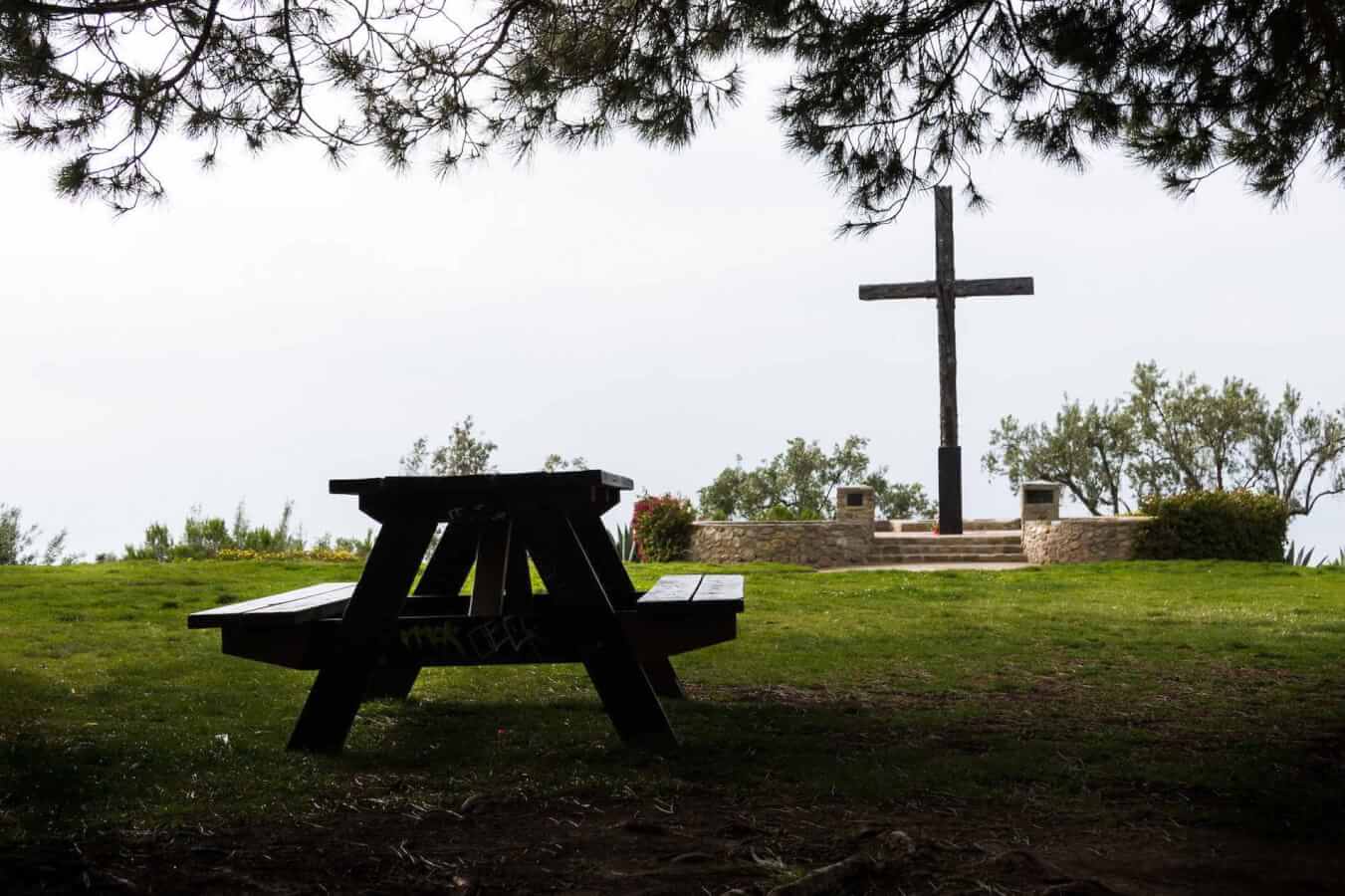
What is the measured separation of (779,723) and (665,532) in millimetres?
12086

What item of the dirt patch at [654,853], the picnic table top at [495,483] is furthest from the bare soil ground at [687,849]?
the picnic table top at [495,483]

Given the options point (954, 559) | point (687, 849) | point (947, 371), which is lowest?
point (687, 849)

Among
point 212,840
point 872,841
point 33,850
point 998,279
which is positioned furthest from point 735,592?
point 998,279

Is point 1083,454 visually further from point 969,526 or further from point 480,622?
point 480,622

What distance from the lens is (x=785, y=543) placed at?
1623 centimetres

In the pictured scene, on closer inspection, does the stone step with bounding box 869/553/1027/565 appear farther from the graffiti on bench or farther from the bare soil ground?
the bare soil ground

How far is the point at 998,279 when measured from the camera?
17578 mm

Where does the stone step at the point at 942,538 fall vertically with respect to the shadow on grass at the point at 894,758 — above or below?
above

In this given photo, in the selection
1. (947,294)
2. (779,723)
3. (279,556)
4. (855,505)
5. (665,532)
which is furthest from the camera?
(947,294)

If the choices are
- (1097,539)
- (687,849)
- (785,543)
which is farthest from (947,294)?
(687,849)

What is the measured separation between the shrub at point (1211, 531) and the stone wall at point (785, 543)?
385 centimetres

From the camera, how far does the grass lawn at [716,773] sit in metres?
2.88

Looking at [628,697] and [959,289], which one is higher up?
[959,289]

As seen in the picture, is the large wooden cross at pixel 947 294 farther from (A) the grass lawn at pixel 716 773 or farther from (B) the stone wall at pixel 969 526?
(A) the grass lawn at pixel 716 773
